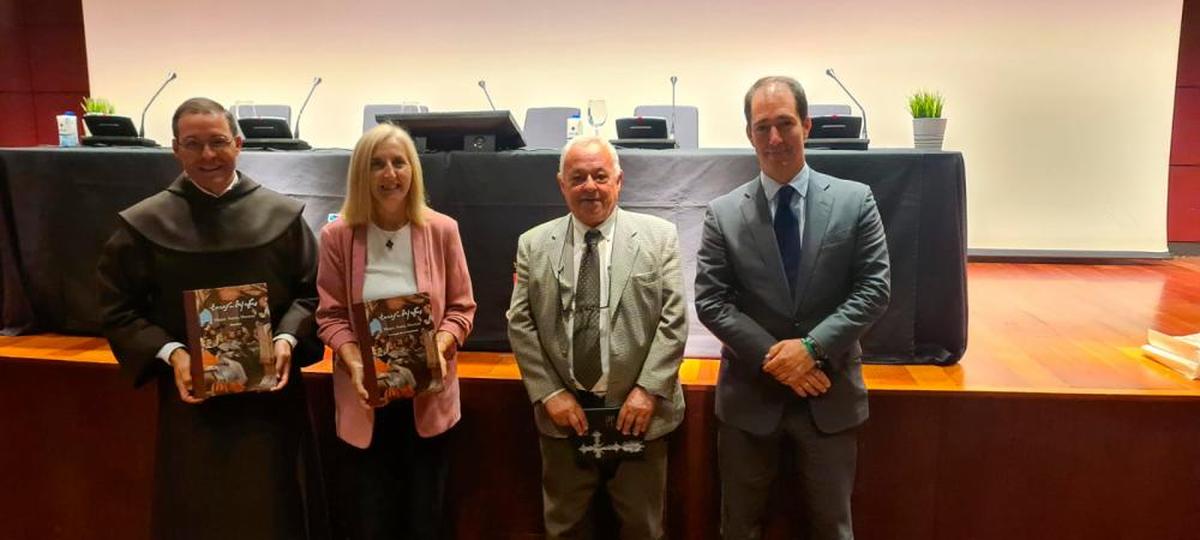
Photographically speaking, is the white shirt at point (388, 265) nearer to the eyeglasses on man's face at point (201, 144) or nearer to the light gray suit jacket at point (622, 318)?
the light gray suit jacket at point (622, 318)

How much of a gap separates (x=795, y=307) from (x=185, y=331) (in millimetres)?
1533

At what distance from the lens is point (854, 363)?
190cm

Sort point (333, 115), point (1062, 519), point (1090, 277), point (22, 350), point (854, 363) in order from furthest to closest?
point (333, 115) < point (1090, 277) < point (22, 350) < point (1062, 519) < point (854, 363)

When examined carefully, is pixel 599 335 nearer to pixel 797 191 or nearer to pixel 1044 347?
pixel 797 191

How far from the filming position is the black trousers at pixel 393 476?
193cm

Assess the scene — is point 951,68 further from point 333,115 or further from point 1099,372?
point 333,115

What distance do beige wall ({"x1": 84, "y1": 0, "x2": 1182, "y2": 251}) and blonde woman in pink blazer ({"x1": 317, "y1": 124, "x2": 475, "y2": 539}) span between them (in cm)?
477

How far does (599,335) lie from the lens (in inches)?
72.9

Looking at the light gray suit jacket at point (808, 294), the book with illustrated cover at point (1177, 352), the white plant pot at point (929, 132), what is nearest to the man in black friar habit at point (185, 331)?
the light gray suit jacket at point (808, 294)

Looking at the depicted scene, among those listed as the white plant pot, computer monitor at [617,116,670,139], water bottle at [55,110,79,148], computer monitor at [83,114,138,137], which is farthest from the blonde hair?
water bottle at [55,110,79,148]

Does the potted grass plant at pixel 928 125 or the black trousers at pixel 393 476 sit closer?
the black trousers at pixel 393 476

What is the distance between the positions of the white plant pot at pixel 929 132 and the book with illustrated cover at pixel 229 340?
2681 mm

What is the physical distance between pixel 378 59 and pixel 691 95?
9.29ft

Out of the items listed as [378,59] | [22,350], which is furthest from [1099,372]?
[378,59]
